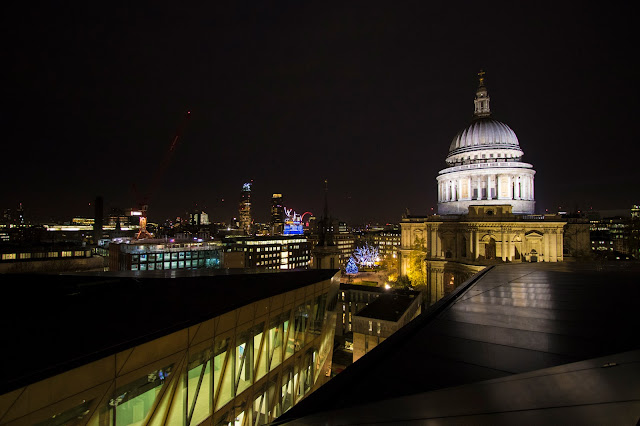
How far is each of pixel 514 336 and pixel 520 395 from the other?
4.35m

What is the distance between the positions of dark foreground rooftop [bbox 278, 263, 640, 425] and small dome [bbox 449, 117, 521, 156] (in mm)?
60391

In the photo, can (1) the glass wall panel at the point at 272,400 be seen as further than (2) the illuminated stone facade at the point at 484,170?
No

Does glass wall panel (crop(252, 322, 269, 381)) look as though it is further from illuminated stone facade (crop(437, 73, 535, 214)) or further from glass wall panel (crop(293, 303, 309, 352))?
illuminated stone facade (crop(437, 73, 535, 214))

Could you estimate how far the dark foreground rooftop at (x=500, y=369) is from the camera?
363 centimetres

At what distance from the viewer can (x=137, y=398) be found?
847 centimetres

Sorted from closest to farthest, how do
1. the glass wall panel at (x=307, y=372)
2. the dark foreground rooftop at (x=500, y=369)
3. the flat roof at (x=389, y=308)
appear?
1. the dark foreground rooftop at (x=500, y=369)
2. the glass wall panel at (x=307, y=372)
3. the flat roof at (x=389, y=308)

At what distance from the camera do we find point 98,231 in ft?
489

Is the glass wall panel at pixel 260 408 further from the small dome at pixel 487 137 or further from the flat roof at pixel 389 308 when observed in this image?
the small dome at pixel 487 137

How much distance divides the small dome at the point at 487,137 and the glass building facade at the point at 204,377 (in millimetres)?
61024

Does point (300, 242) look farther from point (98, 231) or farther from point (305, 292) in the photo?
point (305, 292)

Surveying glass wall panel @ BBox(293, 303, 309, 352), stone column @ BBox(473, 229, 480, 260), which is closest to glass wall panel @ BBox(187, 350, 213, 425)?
glass wall panel @ BBox(293, 303, 309, 352)

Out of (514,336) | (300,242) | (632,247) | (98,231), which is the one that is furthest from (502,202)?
(98,231)

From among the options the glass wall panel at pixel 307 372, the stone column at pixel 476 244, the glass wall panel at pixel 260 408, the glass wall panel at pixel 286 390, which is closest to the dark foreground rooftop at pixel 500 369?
the glass wall panel at pixel 260 408

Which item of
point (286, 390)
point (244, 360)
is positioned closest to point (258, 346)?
point (244, 360)
